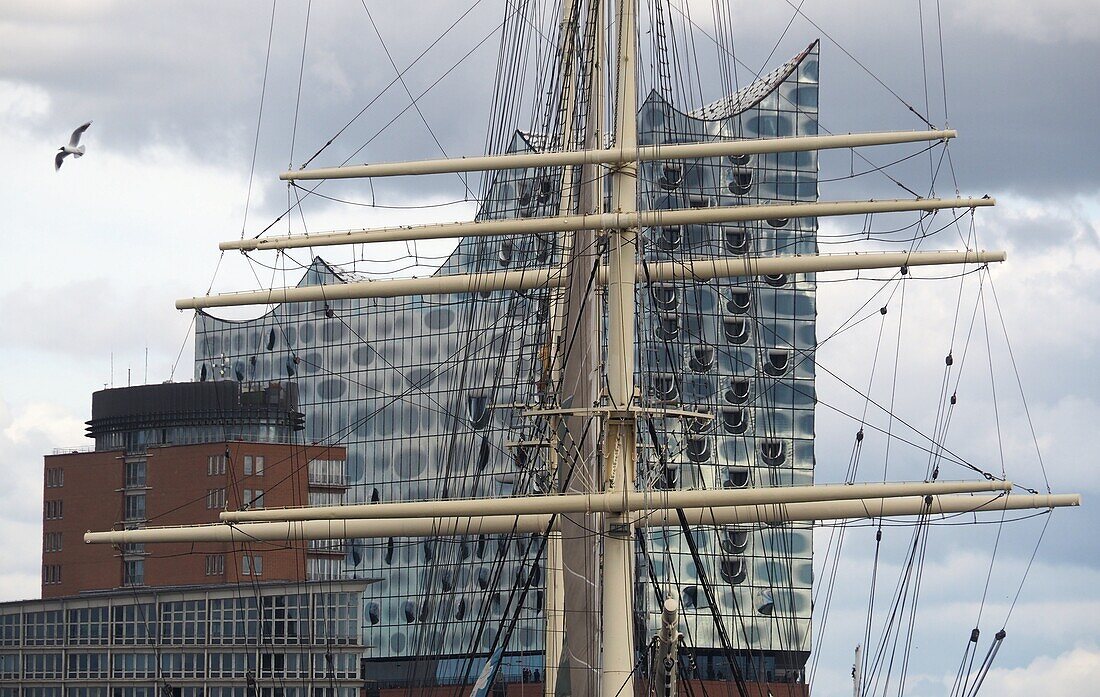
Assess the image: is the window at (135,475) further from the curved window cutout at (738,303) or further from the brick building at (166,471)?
the curved window cutout at (738,303)

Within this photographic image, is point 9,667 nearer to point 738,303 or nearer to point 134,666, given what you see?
point 134,666

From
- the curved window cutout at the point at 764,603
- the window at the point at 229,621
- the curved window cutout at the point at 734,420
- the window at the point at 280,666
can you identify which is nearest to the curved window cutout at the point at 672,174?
the window at the point at 280,666

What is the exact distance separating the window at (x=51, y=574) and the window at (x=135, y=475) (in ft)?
18.2

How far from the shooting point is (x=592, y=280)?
37875 mm

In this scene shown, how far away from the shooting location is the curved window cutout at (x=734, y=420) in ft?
323

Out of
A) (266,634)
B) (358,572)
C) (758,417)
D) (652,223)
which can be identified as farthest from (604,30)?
(358,572)

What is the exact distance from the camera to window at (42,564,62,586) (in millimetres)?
105938

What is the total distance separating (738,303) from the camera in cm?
10112

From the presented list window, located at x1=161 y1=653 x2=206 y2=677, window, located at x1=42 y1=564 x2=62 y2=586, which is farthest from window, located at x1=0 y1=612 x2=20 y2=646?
window, located at x1=42 y1=564 x2=62 y2=586

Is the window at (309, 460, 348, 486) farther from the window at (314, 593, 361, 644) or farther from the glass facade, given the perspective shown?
the glass facade

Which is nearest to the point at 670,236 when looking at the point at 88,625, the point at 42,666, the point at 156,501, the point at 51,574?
the point at 88,625

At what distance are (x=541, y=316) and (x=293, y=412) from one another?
62518 millimetres

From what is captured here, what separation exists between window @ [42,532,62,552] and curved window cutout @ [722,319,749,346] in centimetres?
3664

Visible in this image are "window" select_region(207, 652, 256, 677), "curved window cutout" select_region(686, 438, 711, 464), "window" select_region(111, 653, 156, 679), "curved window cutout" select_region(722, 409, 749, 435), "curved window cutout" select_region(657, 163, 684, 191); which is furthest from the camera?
"curved window cutout" select_region(722, 409, 749, 435)
